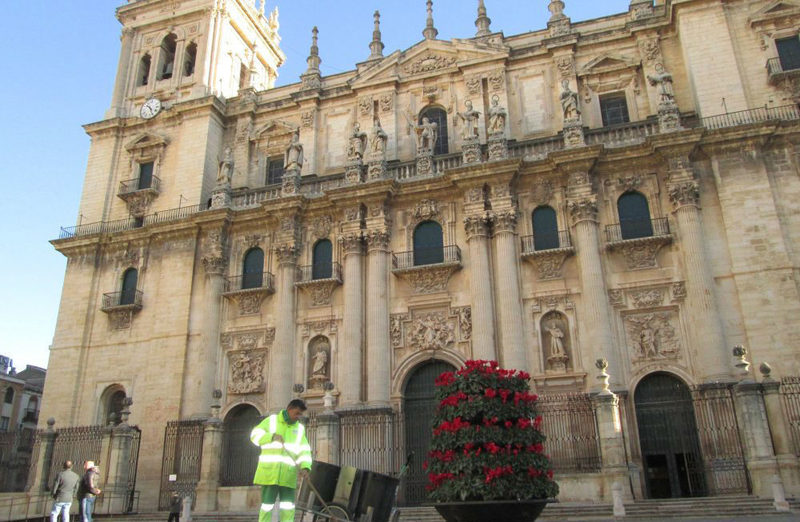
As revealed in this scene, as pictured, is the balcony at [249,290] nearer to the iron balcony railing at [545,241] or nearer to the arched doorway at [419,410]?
the arched doorway at [419,410]

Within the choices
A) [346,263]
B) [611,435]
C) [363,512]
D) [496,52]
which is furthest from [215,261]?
[363,512]

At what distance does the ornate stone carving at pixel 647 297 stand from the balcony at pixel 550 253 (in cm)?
233

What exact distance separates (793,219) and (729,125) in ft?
11.7

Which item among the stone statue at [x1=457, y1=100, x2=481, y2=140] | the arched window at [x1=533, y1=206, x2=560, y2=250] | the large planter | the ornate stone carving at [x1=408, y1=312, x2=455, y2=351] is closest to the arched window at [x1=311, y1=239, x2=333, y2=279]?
the ornate stone carving at [x1=408, y1=312, x2=455, y2=351]

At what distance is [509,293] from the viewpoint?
21.5m

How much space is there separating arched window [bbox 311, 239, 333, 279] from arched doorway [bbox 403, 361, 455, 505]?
4820mm

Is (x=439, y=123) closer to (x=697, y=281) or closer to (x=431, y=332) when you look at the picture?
(x=431, y=332)

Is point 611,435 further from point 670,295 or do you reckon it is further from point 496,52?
point 496,52

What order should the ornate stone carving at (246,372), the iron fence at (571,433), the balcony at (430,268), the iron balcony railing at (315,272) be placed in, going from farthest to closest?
the iron balcony railing at (315,272) → the ornate stone carving at (246,372) → the balcony at (430,268) → the iron fence at (571,433)

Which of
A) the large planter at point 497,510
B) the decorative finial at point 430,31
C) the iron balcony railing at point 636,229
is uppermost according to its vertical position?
the decorative finial at point 430,31

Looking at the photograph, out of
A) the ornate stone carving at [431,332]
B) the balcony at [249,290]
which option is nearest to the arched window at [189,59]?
the balcony at [249,290]

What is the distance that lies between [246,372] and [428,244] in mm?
7797

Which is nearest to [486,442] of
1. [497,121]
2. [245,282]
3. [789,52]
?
[497,121]

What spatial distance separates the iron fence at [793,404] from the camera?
17.6 metres
